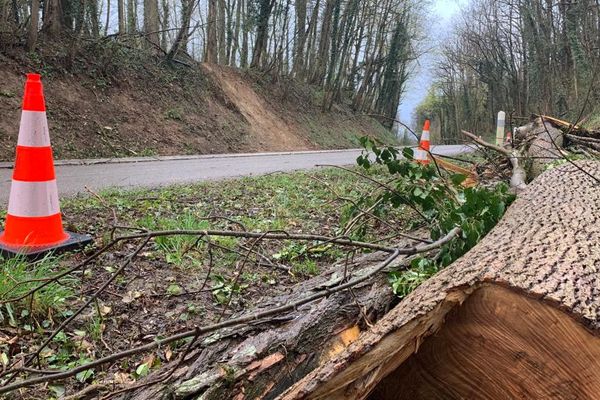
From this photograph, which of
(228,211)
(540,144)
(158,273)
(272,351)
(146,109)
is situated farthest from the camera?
(146,109)

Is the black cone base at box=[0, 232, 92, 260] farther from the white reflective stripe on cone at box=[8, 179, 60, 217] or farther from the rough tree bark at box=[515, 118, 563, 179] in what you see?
the rough tree bark at box=[515, 118, 563, 179]

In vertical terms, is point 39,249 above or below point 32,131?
below

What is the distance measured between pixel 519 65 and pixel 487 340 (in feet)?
101

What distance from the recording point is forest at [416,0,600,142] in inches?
629

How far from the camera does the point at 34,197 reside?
2959 mm

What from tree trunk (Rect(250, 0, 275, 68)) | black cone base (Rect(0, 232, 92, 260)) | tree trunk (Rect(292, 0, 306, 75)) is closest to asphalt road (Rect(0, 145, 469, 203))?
black cone base (Rect(0, 232, 92, 260))

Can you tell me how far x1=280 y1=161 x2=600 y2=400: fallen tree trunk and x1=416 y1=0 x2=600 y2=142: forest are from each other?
12.0 feet

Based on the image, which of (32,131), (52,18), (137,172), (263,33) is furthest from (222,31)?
(32,131)

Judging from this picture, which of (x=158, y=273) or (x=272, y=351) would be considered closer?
(x=272, y=351)

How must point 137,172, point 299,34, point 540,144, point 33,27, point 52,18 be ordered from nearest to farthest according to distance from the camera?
1. point 540,144
2. point 137,172
3. point 33,27
4. point 52,18
5. point 299,34

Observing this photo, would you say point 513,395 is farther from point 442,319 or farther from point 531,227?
point 531,227

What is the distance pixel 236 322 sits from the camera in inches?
56.1

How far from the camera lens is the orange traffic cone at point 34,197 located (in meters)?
2.90

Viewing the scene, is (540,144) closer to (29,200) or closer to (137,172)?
(137,172)
